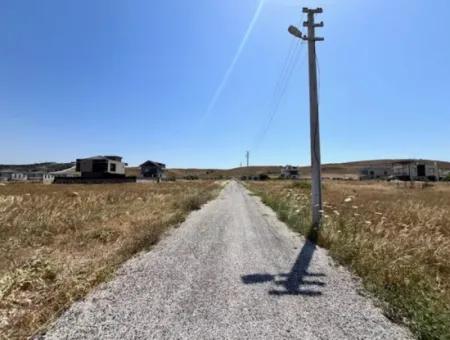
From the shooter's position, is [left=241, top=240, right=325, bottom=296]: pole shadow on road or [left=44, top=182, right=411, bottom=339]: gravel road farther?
[left=241, top=240, right=325, bottom=296]: pole shadow on road

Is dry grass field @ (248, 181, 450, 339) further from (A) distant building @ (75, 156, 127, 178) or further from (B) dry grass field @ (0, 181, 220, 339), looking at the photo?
(A) distant building @ (75, 156, 127, 178)

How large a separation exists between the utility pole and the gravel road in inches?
153

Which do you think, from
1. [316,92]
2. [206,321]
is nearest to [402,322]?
[206,321]

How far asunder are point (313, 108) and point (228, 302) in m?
9.23

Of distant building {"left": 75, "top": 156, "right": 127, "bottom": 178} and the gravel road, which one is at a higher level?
distant building {"left": 75, "top": 156, "right": 127, "bottom": 178}

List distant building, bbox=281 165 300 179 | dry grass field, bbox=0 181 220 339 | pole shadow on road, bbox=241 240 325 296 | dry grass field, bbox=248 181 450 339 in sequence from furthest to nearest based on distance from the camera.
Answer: distant building, bbox=281 165 300 179
pole shadow on road, bbox=241 240 325 296
dry grass field, bbox=0 181 220 339
dry grass field, bbox=248 181 450 339

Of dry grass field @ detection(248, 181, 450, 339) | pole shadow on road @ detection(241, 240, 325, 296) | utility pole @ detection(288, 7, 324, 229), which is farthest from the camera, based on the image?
utility pole @ detection(288, 7, 324, 229)

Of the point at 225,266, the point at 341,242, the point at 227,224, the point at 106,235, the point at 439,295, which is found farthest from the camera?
the point at 227,224

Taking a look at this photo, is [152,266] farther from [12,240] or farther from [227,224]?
[227,224]

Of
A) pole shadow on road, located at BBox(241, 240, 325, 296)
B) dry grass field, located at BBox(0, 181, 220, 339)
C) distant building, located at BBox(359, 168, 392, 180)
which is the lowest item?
pole shadow on road, located at BBox(241, 240, 325, 296)

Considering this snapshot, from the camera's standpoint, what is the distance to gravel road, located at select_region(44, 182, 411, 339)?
3816mm

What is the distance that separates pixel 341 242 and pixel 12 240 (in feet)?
30.5

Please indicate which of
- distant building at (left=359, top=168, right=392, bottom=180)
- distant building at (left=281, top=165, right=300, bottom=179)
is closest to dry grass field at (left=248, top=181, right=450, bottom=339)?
distant building at (left=359, top=168, right=392, bottom=180)

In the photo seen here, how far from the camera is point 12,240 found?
884 cm
